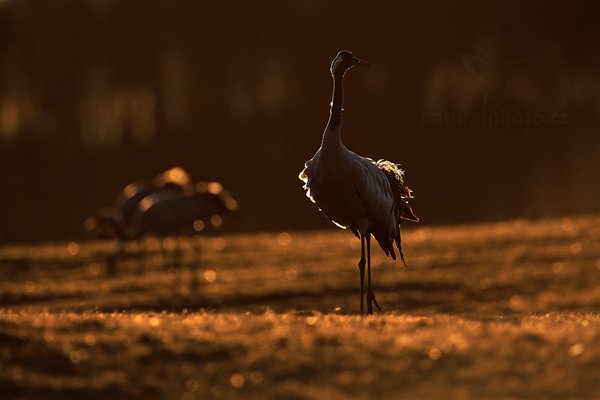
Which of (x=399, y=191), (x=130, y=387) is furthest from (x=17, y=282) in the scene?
(x=130, y=387)

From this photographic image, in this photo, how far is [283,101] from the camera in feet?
204

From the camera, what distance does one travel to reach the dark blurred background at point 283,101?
50.3m

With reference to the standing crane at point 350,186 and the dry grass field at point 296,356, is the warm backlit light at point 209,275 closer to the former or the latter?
the standing crane at point 350,186

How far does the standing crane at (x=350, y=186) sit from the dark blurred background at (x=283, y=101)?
28621 millimetres

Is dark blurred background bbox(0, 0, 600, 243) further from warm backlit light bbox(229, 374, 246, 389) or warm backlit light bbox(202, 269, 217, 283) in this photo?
warm backlit light bbox(229, 374, 246, 389)

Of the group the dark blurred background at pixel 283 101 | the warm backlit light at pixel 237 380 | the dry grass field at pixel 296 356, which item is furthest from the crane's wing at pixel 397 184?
the dark blurred background at pixel 283 101

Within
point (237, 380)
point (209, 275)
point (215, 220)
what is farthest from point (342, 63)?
point (209, 275)

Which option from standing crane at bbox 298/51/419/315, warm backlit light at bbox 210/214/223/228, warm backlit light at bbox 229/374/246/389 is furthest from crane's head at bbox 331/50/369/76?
warm backlit light at bbox 210/214/223/228

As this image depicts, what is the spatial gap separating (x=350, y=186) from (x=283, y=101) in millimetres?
49205

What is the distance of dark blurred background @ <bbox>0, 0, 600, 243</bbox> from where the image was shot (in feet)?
165

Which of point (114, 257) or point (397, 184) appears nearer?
point (397, 184)

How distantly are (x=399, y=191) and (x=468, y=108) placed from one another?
1596 inches

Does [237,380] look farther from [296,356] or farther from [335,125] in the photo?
[335,125]

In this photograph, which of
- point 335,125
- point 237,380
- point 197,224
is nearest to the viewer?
point 237,380
